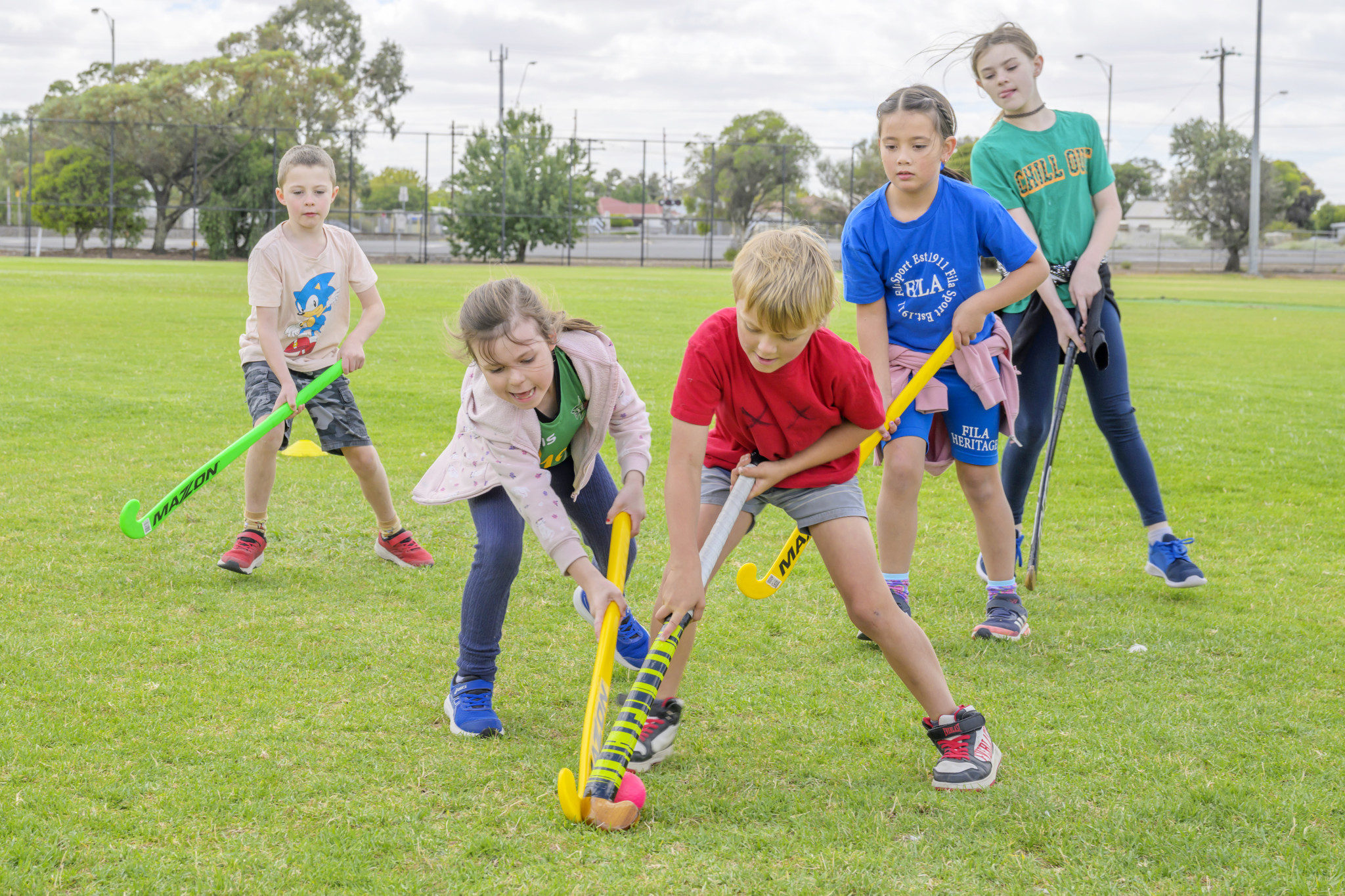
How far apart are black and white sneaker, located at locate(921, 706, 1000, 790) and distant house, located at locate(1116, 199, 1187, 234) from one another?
54139 millimetres

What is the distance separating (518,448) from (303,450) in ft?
13.7

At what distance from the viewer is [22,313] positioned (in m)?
13.5

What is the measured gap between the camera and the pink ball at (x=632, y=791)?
2537mm

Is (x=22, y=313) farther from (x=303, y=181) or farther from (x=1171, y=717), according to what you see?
(x=1171, y=717)

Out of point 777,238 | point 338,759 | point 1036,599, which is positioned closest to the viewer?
point 777,238

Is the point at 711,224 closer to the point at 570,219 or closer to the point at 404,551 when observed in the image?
the point at 570,219

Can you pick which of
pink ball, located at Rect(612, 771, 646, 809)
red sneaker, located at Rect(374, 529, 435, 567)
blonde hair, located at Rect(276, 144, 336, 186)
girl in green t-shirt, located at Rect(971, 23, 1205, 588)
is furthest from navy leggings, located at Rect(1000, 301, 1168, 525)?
blonde hair, located at Rect(276, 144, 336, 186)

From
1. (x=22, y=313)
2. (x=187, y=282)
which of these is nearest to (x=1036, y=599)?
(x=22, y=313)

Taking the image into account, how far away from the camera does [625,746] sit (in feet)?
8.29

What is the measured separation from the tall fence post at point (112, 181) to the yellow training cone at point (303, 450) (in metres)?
33.8

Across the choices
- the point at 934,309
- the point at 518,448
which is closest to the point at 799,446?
the point at 518,448

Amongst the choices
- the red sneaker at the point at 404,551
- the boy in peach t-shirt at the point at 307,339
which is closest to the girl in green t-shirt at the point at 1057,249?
the red sneaker at the point at 404,551

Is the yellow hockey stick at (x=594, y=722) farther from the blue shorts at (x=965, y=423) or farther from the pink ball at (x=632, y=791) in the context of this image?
the blue shorts at (x=965, y=423)

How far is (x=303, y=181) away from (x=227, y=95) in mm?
41391
